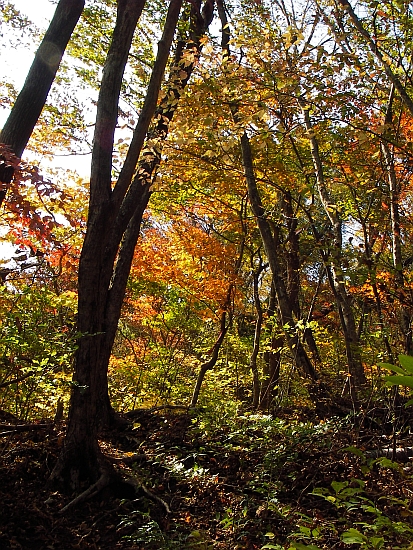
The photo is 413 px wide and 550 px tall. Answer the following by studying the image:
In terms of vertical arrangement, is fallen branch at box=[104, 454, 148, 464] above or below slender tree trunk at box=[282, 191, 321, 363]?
below

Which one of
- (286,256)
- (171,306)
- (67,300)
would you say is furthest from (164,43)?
(286,256)

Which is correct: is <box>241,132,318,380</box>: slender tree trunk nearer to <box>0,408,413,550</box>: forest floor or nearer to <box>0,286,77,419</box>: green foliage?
<box>0,408,413,550</box>: forest floor

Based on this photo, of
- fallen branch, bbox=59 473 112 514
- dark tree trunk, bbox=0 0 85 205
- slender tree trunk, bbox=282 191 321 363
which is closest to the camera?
fallen branch, bbox=59 473 112 514

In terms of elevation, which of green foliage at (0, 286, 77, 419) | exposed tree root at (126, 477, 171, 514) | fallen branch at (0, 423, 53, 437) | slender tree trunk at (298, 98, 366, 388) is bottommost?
exposed tree root at (126, 477, 171, 514)

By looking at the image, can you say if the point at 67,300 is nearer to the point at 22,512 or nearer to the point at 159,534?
the point at 22,512

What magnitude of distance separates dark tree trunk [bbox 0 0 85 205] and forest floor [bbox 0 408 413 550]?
2484 millimetres

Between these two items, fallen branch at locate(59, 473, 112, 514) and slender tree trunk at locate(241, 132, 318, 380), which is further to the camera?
slender tree trunk at locate(241, 132, 318, 380)

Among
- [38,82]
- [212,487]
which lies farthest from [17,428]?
[38,82]

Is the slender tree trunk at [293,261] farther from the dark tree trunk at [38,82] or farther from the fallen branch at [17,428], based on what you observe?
the dark tree trunk at [38,82]

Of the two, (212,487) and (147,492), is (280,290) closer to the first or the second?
(212,487)

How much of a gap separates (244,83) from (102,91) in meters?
1.35

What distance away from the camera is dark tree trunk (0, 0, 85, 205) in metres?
3.81

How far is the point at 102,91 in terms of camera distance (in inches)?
150

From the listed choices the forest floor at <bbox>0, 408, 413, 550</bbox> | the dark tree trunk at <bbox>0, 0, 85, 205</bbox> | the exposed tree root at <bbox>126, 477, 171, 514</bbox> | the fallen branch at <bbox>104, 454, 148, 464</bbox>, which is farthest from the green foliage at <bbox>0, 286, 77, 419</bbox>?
the dark tree trunk at <bbox>0, 0, 85, 205</bbox>
